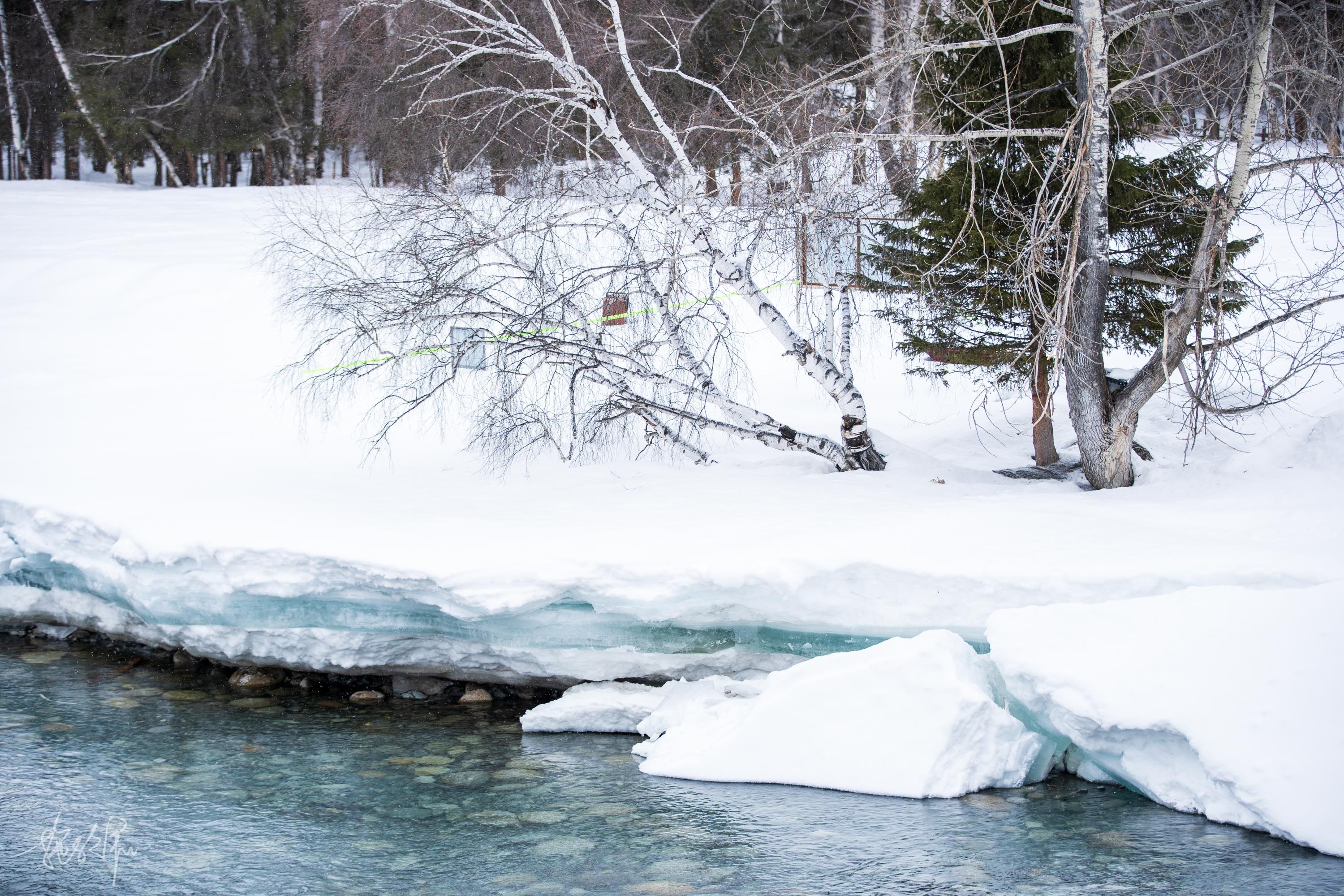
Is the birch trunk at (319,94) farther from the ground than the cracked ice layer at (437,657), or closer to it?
farther from the ground

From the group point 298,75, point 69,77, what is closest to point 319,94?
point 298,75

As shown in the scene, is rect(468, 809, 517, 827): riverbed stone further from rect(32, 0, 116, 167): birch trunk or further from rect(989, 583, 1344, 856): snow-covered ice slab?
rect(32, 0, 116, 167): birch trunk

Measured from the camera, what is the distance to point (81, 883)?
4961 millimetres

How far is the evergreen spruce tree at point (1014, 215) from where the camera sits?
8461 millimetres

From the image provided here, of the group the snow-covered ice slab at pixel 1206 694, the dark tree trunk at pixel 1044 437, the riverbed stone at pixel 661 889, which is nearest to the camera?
the riverbed stone at pixel 661 889

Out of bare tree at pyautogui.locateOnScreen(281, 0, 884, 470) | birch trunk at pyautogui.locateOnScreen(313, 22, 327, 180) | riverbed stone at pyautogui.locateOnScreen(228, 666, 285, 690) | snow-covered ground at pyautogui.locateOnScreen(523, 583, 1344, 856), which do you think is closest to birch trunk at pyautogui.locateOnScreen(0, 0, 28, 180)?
birch trunk at pyautogui.locateOnScreen(313, 22, 327, 180)

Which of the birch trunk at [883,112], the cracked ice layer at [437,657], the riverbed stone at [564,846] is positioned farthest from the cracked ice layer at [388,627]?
the birch trunk at [883,112]

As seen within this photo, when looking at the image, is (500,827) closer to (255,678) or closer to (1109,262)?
(255,678)

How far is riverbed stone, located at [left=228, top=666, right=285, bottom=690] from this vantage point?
25.8 feet

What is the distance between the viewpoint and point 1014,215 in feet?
27.8

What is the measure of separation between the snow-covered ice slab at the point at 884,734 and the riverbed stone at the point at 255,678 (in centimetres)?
305

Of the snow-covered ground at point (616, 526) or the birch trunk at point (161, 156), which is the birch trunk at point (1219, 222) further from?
the birch trunk at point (161, 156)

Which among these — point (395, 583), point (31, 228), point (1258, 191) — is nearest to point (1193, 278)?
point (1258, 191)

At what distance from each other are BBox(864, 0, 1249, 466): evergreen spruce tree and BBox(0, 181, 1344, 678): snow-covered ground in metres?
1.20
